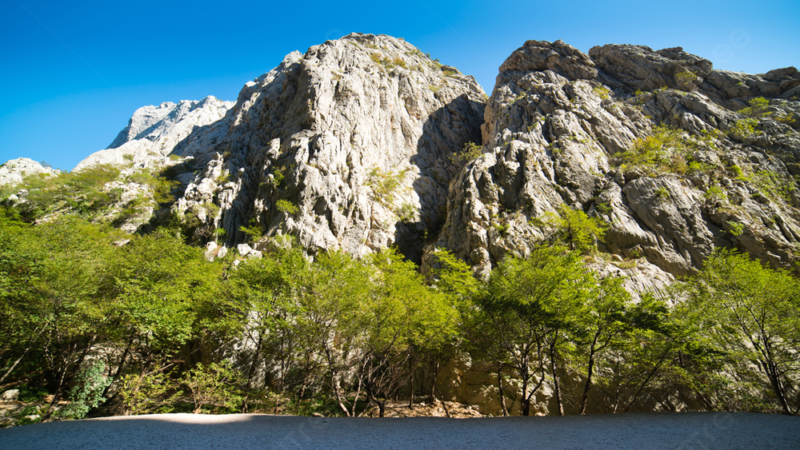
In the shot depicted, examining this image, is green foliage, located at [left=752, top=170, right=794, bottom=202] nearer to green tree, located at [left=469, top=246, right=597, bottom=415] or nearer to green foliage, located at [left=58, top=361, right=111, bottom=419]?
green tree, located at [left=469, top=246, right=597, bottom=415]

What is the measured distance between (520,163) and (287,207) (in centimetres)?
2475

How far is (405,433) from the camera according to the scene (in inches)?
279

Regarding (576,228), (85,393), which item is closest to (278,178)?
(85,393)

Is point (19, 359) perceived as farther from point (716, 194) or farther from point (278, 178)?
point (716, 194)

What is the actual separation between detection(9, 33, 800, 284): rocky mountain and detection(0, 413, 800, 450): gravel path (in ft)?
46.3

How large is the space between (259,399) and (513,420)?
421 inches

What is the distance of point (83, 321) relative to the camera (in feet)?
33.9

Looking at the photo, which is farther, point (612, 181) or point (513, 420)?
point (612, 181)

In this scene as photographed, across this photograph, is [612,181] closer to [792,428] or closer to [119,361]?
[792,428]

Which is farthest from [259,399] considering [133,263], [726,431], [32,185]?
[32,185]

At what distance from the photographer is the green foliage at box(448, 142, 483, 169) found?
3995 centimetres

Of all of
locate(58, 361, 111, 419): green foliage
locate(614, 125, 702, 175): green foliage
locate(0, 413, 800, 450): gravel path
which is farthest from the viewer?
locate(614, 125, 702, 175): green foliage

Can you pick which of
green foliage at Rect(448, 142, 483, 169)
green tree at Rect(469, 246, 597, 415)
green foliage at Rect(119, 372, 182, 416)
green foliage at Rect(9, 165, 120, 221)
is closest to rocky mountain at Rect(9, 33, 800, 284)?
green foliage at Rect(448, 142, 483, 169)

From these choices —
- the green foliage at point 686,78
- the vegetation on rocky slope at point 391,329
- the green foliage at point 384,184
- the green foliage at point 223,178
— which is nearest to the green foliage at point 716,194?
the vegetation on rocky slope at point 391,329
